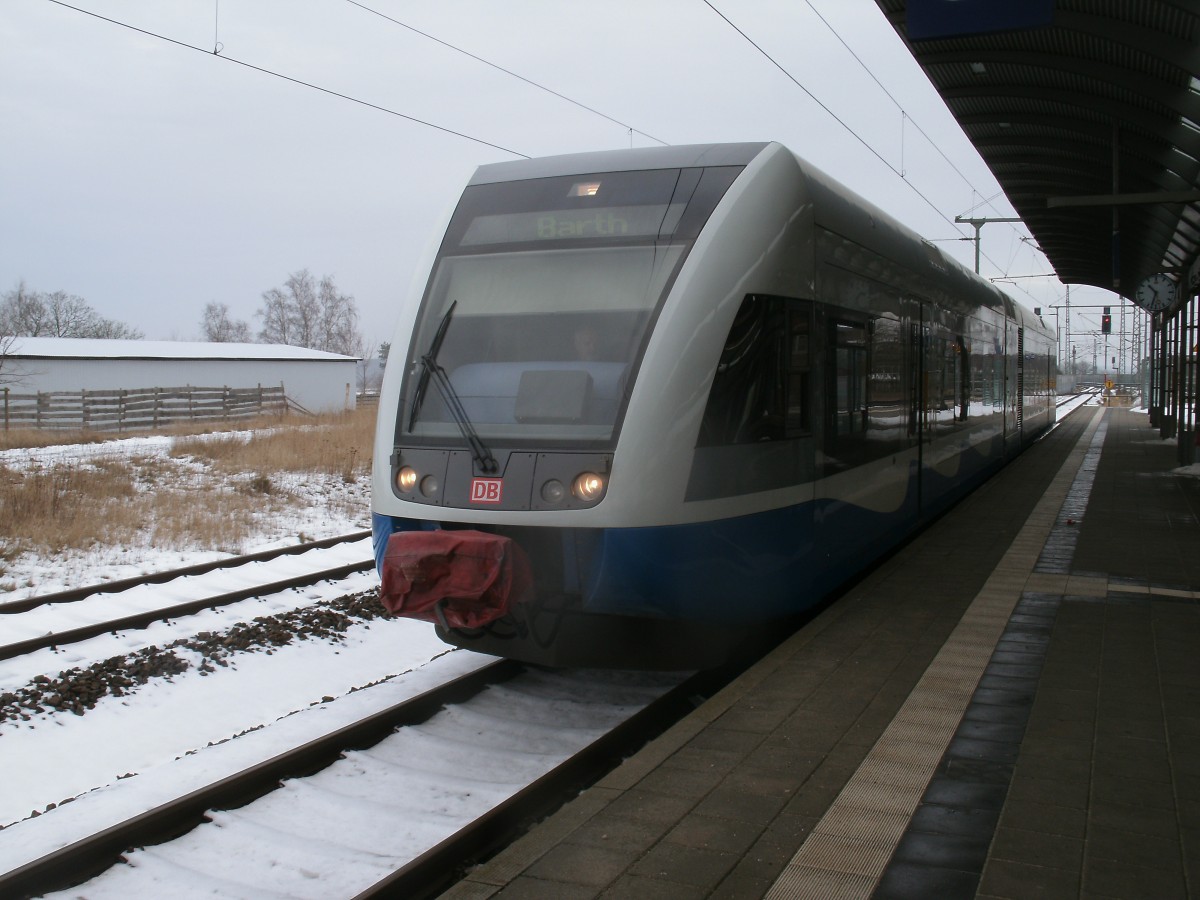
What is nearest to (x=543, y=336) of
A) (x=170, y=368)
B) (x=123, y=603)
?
(x=123, y=603)

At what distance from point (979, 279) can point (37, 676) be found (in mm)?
12122

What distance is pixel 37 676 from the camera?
713 centimetres

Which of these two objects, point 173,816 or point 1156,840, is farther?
point 173,816

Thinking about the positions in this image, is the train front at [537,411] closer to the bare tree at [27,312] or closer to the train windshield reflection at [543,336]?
the train windshield reflection at [543,336]

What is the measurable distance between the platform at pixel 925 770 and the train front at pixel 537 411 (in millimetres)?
956

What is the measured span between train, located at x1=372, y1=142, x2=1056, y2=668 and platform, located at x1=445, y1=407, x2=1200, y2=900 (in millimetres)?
696

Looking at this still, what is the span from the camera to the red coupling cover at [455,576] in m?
5.46

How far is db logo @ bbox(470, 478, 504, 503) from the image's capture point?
18.8 ft

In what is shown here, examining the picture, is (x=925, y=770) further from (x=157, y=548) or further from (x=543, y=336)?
(x=157, y=548)

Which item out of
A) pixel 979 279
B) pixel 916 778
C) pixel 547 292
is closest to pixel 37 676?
pixel 547 292

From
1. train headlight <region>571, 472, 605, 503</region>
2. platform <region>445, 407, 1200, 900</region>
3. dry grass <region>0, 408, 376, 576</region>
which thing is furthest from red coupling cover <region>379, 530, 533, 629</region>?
dry grass <region>0, 408, 376, 576</region>

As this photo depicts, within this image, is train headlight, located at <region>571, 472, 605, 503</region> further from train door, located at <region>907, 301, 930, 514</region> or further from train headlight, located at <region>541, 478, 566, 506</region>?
train door, located at <region>907, 301, 930, 514</region>

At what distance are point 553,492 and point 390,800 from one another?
165cm

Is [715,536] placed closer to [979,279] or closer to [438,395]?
[438,395]
